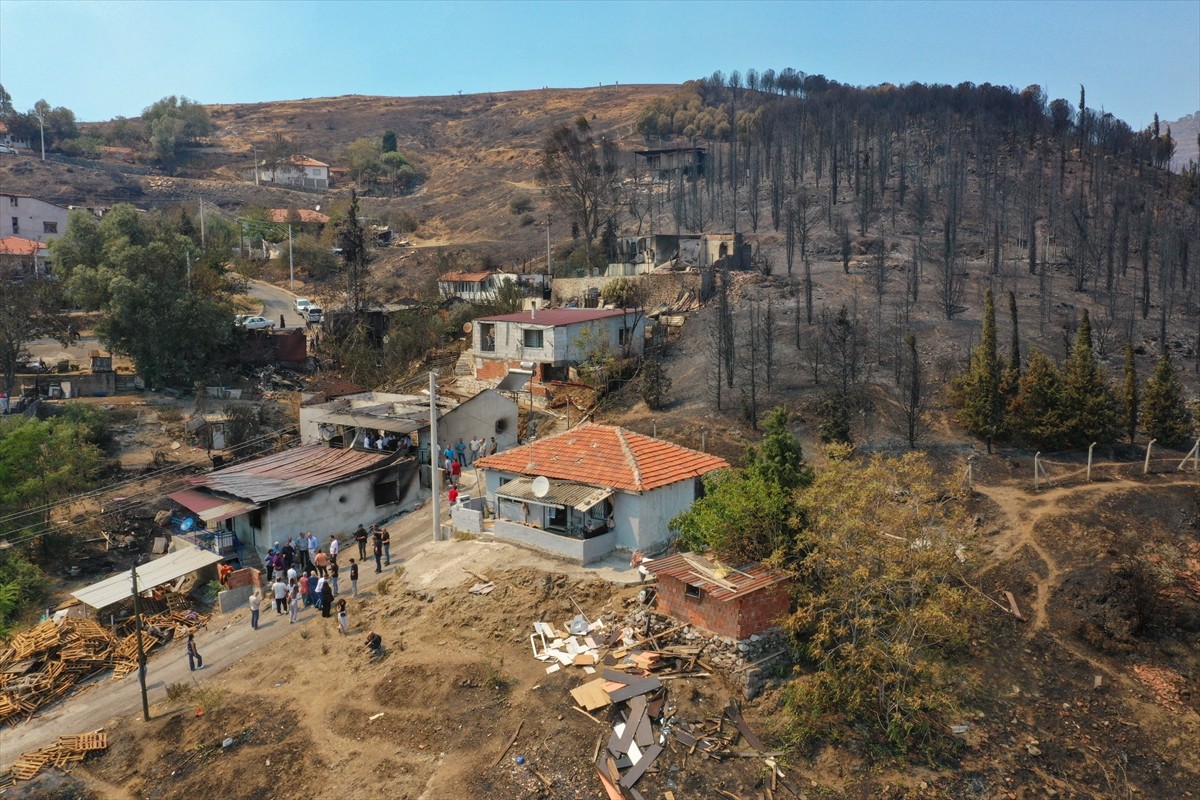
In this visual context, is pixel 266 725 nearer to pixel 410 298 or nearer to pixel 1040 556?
pixel 1040 556

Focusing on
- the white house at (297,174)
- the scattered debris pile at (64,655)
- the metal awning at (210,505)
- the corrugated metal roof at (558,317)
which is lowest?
the scattered debris pile at (64,655)

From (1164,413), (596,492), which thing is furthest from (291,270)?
(1164,413)

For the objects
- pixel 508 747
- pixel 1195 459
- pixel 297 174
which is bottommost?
pixel 508 747

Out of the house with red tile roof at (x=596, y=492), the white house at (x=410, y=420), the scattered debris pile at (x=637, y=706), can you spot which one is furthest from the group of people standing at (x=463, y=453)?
the scattered debris pile at (x=637, y=706)

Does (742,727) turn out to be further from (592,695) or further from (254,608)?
(254,608)

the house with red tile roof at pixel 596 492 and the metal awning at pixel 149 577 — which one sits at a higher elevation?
the house with red tile roof at pixel 596 492

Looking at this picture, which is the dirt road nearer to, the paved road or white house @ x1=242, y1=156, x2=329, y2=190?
the paved road

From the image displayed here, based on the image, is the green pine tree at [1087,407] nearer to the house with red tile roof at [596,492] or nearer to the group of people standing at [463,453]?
the house with red tile roof at [596,492]
